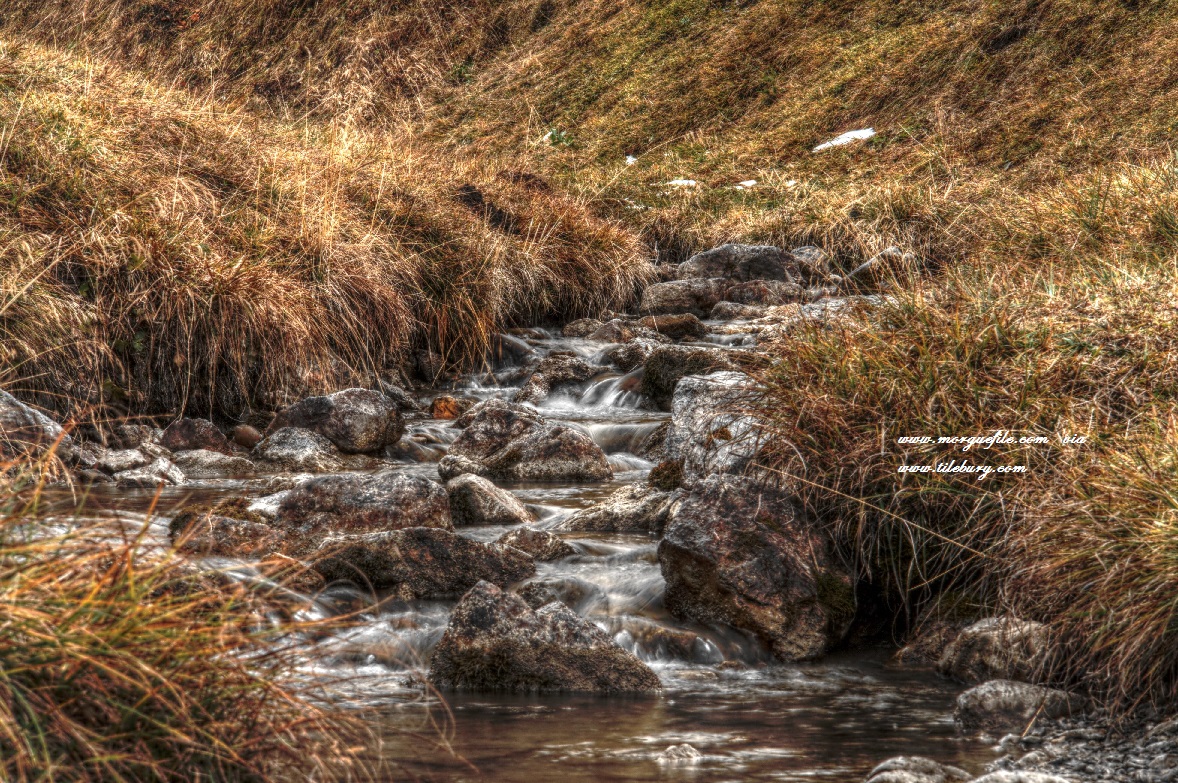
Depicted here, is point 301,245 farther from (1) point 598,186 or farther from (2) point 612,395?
(1) point 598,186

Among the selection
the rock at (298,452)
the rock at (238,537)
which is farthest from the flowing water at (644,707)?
the rock at (298,452)

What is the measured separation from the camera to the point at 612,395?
9.46 meters

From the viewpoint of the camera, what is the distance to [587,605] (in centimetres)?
494

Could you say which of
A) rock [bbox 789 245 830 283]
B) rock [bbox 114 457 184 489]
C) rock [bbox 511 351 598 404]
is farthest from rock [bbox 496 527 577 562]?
rock [bbox 789 245 830 283]

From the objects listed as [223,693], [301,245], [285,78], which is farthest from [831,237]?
[285,78]

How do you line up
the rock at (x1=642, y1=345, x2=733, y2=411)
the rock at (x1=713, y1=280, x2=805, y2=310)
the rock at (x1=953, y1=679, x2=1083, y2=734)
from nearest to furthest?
the rock at (x1=953, y1=679, x2=1083, y2=734) < the rock at (x1=642, y1=345, x2=733, y2=411) < the rock at (x1=713, y1=280, x2=805, y2=310)

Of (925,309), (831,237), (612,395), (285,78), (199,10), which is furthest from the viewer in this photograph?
(199,10)

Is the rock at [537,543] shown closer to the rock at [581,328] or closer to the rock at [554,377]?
the rock at [554,377]

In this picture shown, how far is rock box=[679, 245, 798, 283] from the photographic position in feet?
43.1

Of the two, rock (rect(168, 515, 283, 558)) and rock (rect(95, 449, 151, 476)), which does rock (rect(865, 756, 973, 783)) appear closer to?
rock (rect(168, 515, 283, 558))

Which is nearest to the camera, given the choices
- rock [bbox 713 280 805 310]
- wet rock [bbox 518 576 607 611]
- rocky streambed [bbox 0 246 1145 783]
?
rocky streambed [bbox 0 246 1145 783]

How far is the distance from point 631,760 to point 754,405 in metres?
2.35

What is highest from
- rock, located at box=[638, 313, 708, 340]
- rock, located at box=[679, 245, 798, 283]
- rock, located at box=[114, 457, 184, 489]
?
rock, located at box=[679, 245, 798, 283]

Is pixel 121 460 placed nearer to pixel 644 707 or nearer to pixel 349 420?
pixel 349 420
